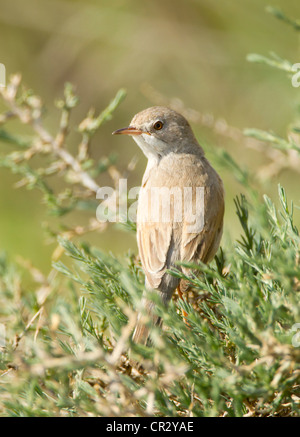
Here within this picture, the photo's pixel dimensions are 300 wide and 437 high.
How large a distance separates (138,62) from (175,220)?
3.69 meters

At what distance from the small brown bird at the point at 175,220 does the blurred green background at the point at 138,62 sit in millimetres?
2036

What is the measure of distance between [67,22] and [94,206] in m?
3.53

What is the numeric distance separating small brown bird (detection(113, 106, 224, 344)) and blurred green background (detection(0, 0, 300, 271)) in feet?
6.68

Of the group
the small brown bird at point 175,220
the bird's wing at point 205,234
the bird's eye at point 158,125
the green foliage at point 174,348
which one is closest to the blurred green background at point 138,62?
the bird's eye at point 158,125

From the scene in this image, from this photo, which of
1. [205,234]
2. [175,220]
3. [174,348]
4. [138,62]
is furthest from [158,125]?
[174,348]

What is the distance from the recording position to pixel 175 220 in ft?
11.5

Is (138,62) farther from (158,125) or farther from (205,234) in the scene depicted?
(205,234)

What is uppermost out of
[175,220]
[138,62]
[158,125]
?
[138,62]

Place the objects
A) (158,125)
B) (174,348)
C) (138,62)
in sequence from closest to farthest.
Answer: (174,348) → (158,125) → (138,62)

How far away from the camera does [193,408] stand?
2.12 metres

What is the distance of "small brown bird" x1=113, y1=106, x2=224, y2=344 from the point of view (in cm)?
324

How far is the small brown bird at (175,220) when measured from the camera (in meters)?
3.24
